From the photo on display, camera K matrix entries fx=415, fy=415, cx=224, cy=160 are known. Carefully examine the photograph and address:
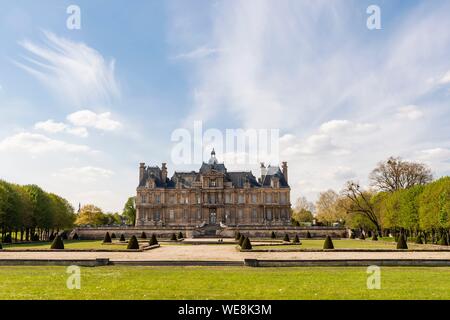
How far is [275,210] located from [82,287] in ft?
180

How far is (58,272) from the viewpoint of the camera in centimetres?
1390

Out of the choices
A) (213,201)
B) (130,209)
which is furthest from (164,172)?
(130,209)

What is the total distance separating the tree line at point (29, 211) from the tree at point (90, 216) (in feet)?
54.3

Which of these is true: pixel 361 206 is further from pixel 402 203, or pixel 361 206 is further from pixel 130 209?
pixel 130 209

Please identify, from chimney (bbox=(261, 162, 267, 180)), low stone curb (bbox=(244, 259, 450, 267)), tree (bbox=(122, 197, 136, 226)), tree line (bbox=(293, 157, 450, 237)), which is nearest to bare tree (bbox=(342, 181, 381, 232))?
tree line (bbox=(293, 157, 450, 237))

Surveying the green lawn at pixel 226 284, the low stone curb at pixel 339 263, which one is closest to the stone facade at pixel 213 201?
the low stone curb at pixel 339 263

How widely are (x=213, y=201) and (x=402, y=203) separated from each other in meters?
29.9

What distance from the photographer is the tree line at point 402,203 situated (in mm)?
34938

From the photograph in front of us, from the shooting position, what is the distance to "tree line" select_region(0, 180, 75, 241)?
40219mm

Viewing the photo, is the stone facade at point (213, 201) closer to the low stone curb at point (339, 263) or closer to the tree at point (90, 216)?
the tree at point (90, 216)

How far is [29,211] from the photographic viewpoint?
43.9m

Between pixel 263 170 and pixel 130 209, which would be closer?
pixel 263 170

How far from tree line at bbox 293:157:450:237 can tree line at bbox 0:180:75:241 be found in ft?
115
